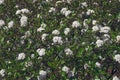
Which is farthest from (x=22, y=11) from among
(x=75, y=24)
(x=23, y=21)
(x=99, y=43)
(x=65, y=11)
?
(x=99, y=43)

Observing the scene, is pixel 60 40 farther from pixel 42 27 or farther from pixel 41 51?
pixel 42 27

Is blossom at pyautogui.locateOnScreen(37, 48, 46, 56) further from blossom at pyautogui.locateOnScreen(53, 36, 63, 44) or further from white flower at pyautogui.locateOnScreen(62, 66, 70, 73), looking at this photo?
white flower at pyautogui.locateOnScreen(62, 66, 70, 73)

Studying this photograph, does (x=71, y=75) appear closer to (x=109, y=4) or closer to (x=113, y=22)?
(x=113, y=22)

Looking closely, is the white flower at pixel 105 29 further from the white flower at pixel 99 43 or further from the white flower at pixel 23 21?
the white flower at pixel 23 21

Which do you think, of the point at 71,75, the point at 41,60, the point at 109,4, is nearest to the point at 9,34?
the point at 41,60


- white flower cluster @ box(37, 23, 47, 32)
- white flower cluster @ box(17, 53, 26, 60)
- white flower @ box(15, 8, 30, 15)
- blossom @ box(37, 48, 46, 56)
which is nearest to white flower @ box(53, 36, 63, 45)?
blossom @ box(37, 48, 46, 56)

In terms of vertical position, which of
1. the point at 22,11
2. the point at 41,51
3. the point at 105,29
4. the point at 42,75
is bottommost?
the point at 42,75

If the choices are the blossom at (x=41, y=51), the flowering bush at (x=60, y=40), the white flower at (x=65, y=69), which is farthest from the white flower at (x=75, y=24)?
the white flower at (x=65, y=69)

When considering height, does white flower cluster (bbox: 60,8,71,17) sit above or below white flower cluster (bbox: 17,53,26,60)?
above

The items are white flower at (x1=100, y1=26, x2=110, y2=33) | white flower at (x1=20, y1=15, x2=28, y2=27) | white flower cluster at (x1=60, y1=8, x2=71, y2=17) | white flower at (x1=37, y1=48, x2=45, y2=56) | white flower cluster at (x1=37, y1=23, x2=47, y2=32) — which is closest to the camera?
white flower at (x1=37, y1=48, x2=45, y2=56)
